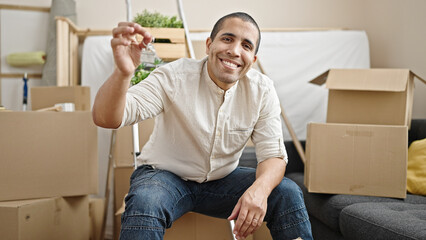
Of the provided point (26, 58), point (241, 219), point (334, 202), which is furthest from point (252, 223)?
point (26, 58)

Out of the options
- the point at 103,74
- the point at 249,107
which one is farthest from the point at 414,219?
the point at 103,74

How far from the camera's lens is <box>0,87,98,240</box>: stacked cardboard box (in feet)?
5.67

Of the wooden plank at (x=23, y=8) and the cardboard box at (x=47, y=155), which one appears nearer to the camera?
the cardboard box at (x=47, y=155)

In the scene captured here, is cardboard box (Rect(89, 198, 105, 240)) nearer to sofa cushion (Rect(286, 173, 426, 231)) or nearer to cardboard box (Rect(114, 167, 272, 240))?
cardboard box (Rect(114, 167, 272, 240))

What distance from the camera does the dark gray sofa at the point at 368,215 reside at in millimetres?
1369

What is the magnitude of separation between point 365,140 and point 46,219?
132 cm

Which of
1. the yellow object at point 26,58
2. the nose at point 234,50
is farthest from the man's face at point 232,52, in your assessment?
the yellow object at point 26,58

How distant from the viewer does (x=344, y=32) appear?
3016 millimetres

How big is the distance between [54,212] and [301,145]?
1.38m

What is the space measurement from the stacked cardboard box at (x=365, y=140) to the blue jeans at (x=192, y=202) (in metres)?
0.50

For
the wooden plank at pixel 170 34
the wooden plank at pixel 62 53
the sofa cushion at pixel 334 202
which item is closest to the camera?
the sofa cushion at pixel 334 202

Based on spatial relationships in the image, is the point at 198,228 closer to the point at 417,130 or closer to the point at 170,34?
the point at 170,34

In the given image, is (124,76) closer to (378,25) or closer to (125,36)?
(125,36)

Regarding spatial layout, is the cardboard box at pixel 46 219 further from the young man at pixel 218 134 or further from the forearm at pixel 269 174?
the forearm at pixel 269 174
